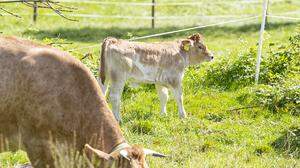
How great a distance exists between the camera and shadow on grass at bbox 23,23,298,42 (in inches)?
822

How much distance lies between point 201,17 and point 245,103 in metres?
11.8

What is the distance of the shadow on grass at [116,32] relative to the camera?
20.9m

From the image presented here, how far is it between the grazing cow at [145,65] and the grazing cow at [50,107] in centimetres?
473

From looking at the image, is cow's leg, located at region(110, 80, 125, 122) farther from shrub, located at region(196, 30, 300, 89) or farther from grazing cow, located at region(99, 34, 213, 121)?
shrub, located at region(196, 30, 300, 89)

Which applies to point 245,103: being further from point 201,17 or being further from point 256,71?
point 201,17

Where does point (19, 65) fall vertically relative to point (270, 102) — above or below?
above

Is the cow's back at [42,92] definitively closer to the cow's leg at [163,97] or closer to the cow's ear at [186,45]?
the cow's leg at [163,97]

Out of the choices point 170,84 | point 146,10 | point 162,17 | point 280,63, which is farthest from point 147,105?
point 146,10

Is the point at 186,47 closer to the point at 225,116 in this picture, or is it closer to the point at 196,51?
the point at 196,51

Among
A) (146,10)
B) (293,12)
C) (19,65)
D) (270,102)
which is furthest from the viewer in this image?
(146,10)

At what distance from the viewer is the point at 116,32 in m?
21.8

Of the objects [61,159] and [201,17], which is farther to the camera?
[201,17]

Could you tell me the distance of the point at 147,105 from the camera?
1302 cm

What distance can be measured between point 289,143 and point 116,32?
12.7 meters
